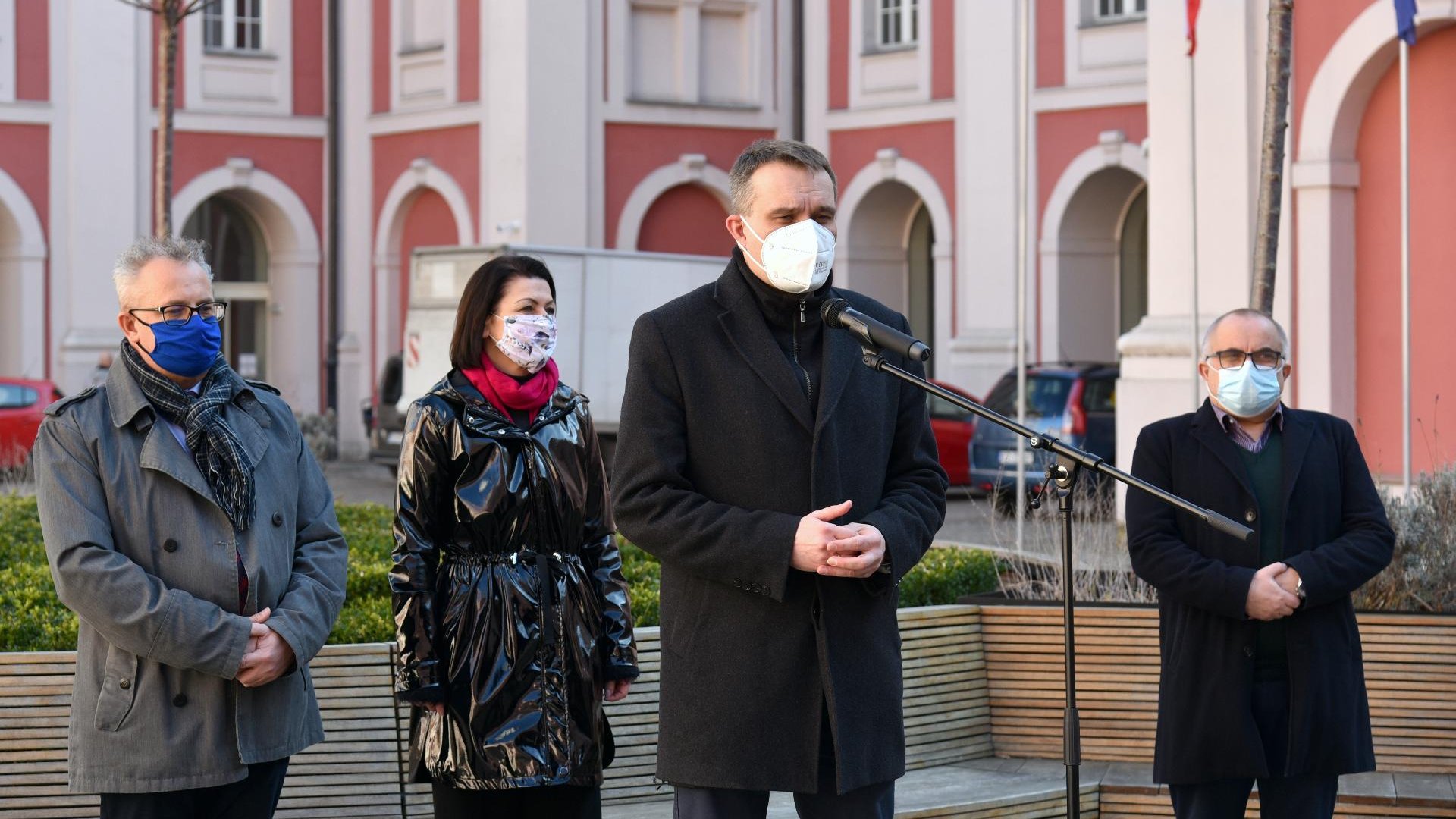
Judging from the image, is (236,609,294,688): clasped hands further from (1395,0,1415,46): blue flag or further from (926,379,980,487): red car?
(926,379,980,487): red car

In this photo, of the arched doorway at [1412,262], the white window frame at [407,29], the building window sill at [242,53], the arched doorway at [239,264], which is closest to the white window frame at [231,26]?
the building window sill at [242,53]

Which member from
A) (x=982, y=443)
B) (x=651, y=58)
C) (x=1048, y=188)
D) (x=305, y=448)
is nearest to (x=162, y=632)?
(x=305, y=448)

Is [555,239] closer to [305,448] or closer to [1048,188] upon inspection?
[1048,188]

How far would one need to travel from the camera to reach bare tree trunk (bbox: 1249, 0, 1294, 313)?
951 cm

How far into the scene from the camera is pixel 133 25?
98.7ft

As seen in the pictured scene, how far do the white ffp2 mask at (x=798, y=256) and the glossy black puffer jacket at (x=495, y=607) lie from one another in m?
1.03

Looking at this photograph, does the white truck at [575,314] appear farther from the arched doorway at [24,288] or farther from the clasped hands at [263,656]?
the clasped hands at [263,656]

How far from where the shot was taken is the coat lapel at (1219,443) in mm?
5422

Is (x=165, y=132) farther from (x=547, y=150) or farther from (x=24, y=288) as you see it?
(x=24, y=288)

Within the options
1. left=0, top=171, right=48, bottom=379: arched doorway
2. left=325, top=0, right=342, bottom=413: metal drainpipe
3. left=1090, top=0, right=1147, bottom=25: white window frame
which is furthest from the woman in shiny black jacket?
left=325, top=0, right=342, bottom=413: metal drainpipe

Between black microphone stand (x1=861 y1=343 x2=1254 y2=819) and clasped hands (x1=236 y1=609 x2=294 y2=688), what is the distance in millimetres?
1543

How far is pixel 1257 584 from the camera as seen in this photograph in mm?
5227

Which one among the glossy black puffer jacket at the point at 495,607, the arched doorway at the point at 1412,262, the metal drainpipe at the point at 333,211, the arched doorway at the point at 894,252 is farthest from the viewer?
the metal drainpipe at the point at 333,211

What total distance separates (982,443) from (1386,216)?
673 centimetres
